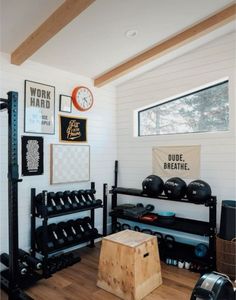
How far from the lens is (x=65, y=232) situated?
3461mm

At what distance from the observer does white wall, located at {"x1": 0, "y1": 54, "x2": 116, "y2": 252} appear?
10.2ft

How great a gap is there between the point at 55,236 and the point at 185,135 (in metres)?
2.33

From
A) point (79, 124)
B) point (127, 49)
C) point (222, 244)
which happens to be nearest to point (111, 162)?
point (79, 124)

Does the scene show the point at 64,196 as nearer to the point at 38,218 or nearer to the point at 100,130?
the point at 38,218

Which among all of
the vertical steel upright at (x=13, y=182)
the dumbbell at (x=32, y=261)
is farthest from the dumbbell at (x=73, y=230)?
the vertical steel upright at (x=13, y=182)

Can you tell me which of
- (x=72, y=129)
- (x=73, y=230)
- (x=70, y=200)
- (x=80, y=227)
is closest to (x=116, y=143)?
(x=72, y=129)

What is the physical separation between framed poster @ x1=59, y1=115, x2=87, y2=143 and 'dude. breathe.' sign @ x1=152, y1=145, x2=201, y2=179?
1190 millimetres

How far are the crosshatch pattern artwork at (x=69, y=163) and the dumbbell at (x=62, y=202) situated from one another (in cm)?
29

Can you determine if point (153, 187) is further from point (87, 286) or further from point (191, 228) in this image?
point (87, 286)

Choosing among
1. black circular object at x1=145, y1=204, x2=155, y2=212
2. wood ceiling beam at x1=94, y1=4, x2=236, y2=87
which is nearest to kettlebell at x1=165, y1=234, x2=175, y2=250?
black circular object at x1=145, y1=204, x2=155, y2=212

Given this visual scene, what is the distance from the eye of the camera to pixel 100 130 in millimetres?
4332

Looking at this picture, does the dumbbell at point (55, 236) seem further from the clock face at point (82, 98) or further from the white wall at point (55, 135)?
the clock face at point (82, 98)

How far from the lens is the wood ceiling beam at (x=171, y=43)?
116 inches

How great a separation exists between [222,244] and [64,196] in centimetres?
208
